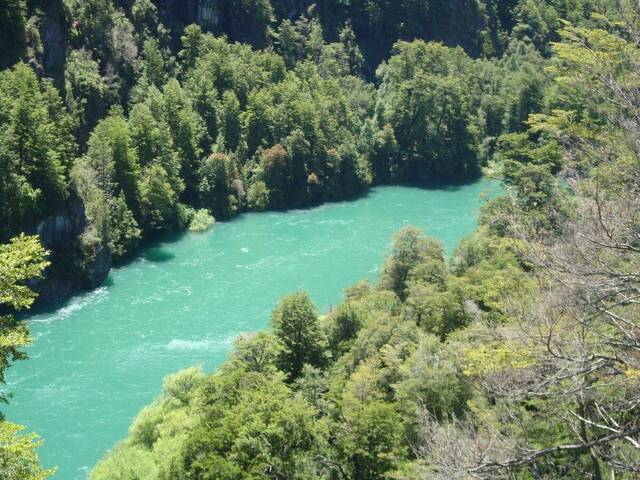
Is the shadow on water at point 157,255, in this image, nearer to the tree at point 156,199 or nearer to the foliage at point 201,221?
the tree at point 156,199

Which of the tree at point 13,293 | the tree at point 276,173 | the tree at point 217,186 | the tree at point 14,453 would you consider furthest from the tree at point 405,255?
the tree at point 276,173

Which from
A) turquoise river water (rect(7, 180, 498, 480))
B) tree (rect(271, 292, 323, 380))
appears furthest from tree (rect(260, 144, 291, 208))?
tree (rect(271, 292, 323, 380))

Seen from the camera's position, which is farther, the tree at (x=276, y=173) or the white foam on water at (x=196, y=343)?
the tree at (x=276, y=173)

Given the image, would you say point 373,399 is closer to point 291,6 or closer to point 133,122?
point 133,122

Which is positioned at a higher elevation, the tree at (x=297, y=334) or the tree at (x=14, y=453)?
the tree at (x=14, y=453)

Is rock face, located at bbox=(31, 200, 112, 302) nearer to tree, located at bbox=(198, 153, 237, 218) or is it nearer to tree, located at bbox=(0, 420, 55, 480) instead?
tree, located at bbox=(198, 153, 237, 218)

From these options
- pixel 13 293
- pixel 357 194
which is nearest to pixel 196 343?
pixel 13 293
